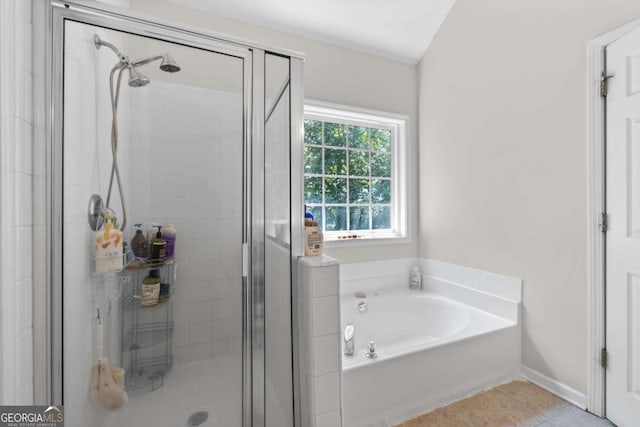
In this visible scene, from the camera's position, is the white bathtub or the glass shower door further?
the white bathtub

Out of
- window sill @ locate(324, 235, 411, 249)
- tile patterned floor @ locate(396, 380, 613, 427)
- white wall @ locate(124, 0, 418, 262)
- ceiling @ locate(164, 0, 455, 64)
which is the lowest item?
tile patterned floor @ locate(396, 380, 613, 427)

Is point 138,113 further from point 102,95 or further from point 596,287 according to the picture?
point 596,287

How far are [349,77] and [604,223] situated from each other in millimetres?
1954

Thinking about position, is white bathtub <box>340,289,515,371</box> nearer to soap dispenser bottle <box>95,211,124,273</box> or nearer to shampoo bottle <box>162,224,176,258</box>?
shampoo bottle <box>162,224,176,258</box>

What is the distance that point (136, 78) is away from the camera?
1.11m

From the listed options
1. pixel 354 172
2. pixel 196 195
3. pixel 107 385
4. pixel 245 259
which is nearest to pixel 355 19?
pixel 354 172

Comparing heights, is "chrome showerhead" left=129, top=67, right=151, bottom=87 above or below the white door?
above

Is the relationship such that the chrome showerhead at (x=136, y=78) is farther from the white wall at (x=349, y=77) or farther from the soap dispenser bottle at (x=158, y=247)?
the white wall at (x=349, y=77)

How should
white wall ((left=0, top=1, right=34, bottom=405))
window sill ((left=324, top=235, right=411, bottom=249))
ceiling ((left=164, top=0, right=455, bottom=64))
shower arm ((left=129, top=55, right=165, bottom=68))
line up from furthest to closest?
window sill ((left=324, top=235, right=411, bottom=249))
ceiling ((left=164, top=0, right=455, bottom=64))
shower arm ((left=129, top=55, right=165, bottom=68))
white wall ((left=0, top=1, right=34, bottom=405))

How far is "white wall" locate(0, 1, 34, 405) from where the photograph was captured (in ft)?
2.61

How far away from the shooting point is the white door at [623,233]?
1.38m

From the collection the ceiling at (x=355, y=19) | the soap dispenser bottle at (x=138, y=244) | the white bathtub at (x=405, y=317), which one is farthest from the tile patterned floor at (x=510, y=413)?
the ceiling at (x=355, y=19)

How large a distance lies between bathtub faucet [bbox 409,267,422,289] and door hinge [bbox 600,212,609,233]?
135 cm

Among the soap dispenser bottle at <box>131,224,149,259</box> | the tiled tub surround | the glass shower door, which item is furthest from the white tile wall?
the soap dispenser bottle at <box>131,224,149,259</box>
